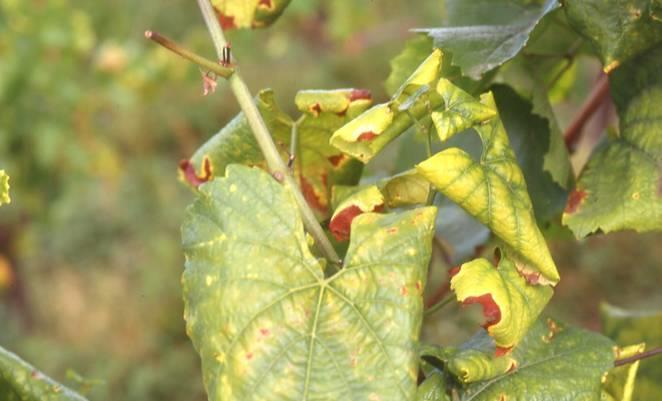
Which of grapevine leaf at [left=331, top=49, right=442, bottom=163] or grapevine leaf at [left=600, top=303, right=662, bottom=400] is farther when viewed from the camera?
grapevine leaf at [left=600, top=303, right=662, bottom=400]

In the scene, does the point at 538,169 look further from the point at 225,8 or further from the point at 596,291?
the point at 596,291

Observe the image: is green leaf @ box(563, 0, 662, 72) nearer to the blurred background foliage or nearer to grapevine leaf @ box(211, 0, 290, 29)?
grapevine leaf @ box(211, 0, 290, 29)

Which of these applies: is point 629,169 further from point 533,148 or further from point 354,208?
point 354,208

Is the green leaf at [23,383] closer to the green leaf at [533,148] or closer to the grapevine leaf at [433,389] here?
the grapevine leaf at [433,389]

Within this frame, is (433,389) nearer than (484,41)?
Yes

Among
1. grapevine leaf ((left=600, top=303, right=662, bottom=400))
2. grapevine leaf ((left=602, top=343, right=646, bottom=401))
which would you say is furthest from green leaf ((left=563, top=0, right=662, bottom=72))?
grapevine leaf ((left=600, top=303, right=662, bottom=400))

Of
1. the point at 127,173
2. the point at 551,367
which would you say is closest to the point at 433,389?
the point at 551,367
